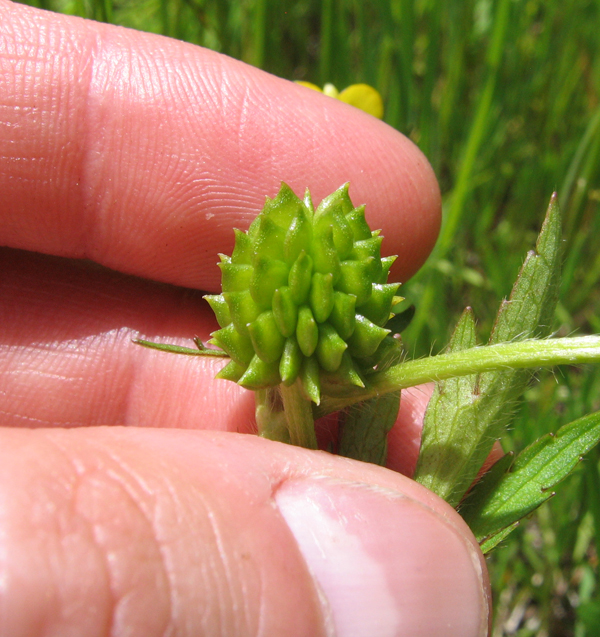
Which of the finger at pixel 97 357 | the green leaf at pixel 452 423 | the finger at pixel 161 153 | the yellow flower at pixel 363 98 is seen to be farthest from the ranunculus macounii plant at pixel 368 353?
the yellow flower at pixel 363 98

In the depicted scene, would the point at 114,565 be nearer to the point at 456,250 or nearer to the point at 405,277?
the point at 405,277

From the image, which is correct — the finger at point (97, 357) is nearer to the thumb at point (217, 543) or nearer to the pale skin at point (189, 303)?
the pale skin at point (189, 303)

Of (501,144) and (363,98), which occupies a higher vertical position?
(363,98)

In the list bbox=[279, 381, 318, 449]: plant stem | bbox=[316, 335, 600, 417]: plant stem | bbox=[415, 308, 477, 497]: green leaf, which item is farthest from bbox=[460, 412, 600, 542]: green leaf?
bbox=[279, 381, 318, 449]: plant stem

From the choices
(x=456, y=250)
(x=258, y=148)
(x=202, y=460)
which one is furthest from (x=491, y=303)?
(x=202, y=460)

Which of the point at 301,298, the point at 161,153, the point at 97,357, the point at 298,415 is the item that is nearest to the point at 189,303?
the point at 97,357

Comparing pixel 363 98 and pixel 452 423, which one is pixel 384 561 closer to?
pixel 452 423
